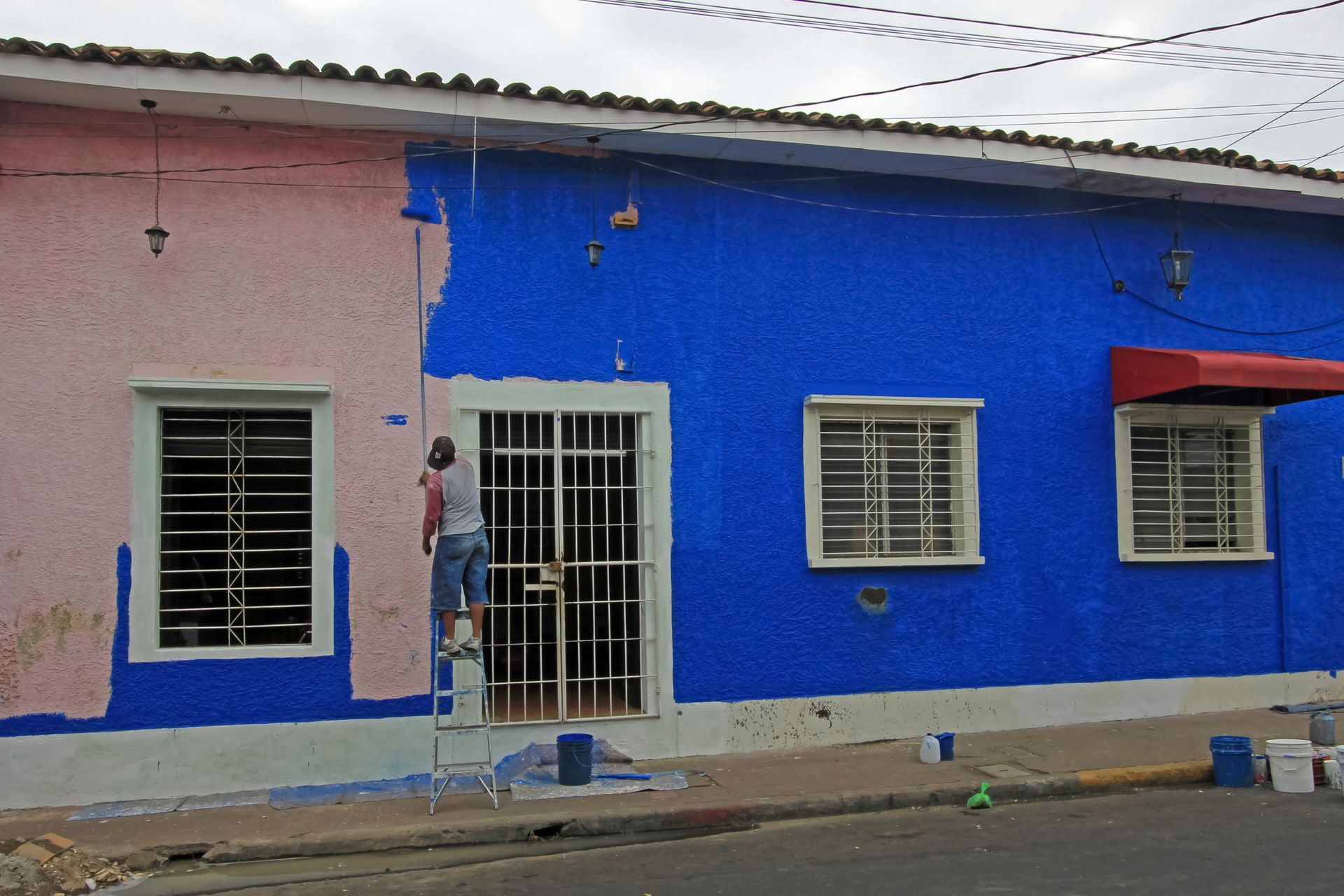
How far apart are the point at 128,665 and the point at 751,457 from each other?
4.39 metres

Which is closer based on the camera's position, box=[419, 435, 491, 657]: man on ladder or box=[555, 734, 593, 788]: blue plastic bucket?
box=[419, 435, 491, 657]: man on ladder

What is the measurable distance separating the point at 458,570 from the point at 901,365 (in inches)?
151

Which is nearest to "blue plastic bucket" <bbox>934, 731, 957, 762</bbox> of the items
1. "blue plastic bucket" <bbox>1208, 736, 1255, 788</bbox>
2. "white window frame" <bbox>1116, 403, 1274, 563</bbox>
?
"blue plastic bucket" <bbox>1208, 736, 1255, 788</bbox>

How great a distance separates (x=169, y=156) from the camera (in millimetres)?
7480

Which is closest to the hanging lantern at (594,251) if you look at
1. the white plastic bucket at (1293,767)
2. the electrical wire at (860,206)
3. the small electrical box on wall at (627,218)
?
the small electrical box on wall at (627,218)

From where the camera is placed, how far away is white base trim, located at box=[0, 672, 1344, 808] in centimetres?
704

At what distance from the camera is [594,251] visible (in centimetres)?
811

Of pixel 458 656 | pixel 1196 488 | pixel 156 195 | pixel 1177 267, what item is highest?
pixel 156 195

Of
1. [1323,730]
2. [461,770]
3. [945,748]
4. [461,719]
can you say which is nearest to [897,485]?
[945,748]

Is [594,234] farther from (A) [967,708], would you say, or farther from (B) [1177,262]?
(B) [1177,262]

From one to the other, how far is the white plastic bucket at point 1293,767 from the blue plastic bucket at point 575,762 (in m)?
4.34

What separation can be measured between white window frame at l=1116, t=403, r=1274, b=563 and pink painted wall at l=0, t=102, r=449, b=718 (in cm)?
547

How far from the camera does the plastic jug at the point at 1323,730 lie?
8.04m

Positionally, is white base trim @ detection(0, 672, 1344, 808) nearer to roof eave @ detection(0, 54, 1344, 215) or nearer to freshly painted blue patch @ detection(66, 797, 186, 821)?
freshly painted blue patch @ detection(66, 797, 186, 821)
